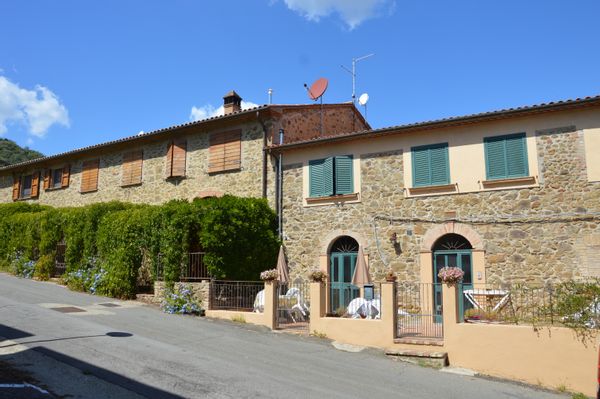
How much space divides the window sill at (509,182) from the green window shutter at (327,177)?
4.28 m

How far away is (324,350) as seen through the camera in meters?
9.61

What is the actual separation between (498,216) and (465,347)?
4.23 meters

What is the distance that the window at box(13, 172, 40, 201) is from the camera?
79.6 ft

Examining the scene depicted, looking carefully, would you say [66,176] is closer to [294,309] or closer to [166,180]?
[166,180]

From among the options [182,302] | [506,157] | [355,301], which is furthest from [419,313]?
[182,302]

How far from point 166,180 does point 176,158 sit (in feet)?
3.19

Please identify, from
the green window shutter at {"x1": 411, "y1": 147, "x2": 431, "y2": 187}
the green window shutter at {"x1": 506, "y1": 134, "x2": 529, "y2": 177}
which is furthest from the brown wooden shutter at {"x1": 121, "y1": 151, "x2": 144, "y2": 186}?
the green window shutter at {"x1": 506, "y1": 134, "x2": 529, "y2": 177}

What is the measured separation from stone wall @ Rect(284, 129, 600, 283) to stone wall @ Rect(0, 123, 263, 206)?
10.2ft

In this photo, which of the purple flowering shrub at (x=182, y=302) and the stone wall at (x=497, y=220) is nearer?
the stone wall at (x=497, y=220)

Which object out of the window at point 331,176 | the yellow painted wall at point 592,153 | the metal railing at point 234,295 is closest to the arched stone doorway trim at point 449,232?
the window at point 331,176

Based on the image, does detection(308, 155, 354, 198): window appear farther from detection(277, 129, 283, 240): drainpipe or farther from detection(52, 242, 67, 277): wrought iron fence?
detection(52, 242, 67, 277): wrought iron fence

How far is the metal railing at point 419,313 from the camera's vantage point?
10.0 meters

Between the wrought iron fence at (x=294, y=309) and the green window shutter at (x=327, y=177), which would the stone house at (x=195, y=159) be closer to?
the green window shutter at (x=327, y=177)

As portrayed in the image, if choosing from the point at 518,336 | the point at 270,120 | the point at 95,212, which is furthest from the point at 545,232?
the point at 95,212
